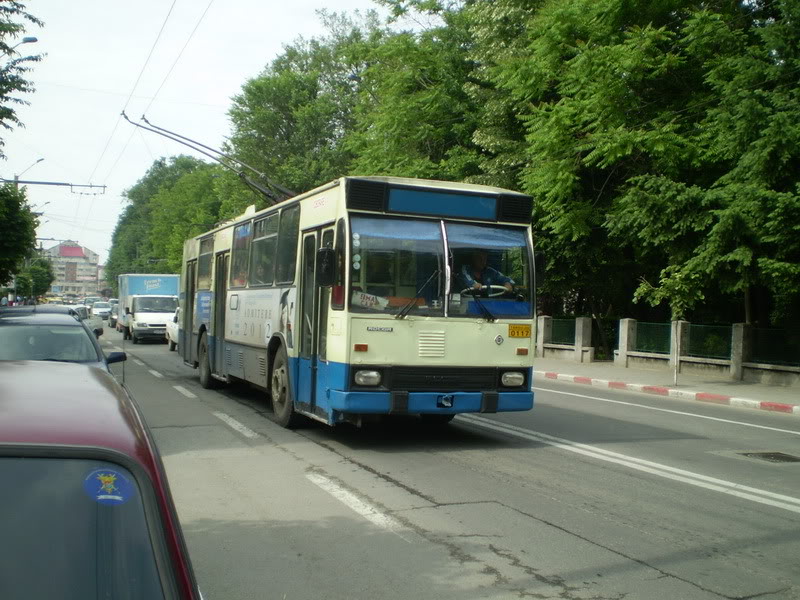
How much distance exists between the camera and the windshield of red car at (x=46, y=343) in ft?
31.6

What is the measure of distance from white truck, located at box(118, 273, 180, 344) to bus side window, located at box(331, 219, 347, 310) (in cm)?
2922

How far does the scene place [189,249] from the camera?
1966cm

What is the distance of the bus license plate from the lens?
1031cm

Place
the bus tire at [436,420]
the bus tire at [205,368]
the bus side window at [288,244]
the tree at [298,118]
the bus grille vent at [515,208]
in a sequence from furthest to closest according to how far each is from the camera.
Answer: the tree at [298,118] → the bus tire at [205,368] → the bus tire at [436,420] → the bus side window at [288,244] → the bus grille vent at [515,208]

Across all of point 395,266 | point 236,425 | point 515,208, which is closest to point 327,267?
point 395,266

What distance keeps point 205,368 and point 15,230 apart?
55.4 feet

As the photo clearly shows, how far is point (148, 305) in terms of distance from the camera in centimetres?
3925

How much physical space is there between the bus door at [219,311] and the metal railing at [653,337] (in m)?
13.6

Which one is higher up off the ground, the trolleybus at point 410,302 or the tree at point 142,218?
the tree at point 142,218

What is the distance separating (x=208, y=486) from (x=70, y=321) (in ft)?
12.0

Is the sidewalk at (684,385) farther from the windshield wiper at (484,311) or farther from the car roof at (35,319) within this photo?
the car roof at (35,319)

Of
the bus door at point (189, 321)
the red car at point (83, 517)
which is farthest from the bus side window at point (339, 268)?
the bus door at point (189, 321)

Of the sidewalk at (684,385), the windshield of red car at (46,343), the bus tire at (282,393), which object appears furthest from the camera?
the sidewalk at (684,385)

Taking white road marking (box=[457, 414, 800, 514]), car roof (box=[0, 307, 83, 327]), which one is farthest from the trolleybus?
car roof (box=[0, 307, 83, 327])
